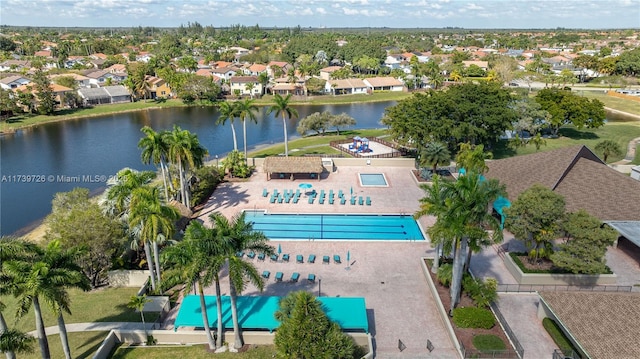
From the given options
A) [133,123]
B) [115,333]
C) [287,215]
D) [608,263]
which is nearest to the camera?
[115,333]

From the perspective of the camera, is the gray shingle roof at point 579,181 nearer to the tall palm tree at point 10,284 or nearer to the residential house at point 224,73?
the tall palm tree at point 10,284

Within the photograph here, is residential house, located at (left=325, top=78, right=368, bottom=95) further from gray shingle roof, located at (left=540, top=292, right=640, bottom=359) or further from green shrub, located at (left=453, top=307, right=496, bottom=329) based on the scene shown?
gray shingle roof, located at (left=540, top=292, right=640, bottom=359)

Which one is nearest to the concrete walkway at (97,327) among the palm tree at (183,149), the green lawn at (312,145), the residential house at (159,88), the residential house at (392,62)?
the palm tree at (183,149)

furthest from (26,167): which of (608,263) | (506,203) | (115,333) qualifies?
(608,263)

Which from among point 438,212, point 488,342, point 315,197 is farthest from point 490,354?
point 315,197

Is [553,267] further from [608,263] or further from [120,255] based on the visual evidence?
[120,255]

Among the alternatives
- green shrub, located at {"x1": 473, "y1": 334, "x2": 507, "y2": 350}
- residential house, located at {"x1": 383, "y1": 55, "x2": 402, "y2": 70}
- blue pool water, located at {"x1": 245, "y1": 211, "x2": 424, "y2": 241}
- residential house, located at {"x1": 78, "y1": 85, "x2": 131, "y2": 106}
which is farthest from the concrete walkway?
residential house, located at {"x1": 383, "y1": 55, "x2": 402, "y2": 70}
